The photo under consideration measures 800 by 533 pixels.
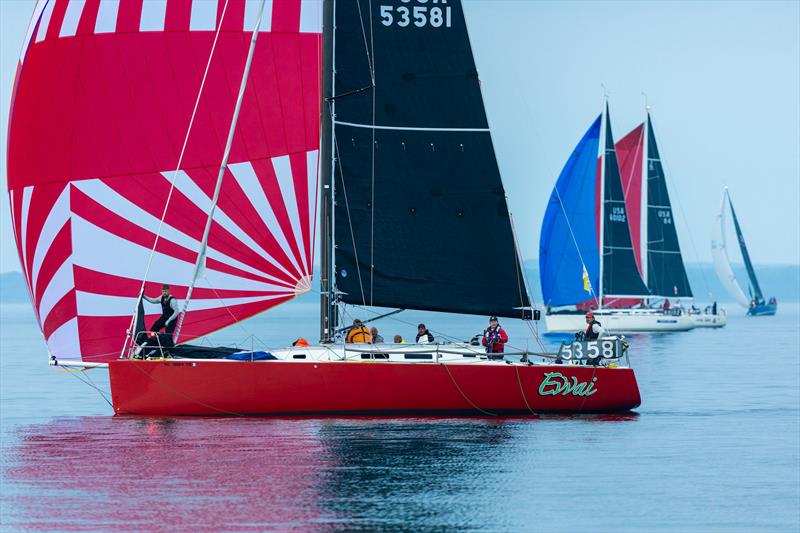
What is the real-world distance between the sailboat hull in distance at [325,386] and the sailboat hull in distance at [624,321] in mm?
34502

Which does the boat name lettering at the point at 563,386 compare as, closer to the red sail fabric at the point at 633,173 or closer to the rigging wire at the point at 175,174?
the rigging wire at the point at 175,174

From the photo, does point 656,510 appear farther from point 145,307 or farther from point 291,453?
point 145,307

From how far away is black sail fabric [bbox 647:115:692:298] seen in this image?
67.9 m

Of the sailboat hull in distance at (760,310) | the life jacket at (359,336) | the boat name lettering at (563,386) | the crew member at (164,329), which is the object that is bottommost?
the sailboat hull in distance at (760,310)

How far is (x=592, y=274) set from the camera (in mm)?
56688

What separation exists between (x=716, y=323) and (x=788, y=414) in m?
54.4

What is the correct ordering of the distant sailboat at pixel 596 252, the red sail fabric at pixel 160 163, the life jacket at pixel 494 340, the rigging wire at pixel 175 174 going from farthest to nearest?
the distant sailboat at pixel 596 252 → the red sail fabric at pixel 160 163 → the life jacket at pixel 494 340 → the rigging wire at pixel 175 174

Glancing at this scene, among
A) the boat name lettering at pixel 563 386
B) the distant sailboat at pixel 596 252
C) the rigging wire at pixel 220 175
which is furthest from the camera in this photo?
the distant sailboat at pixel 596 252

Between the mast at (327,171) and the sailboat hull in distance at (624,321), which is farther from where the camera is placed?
the sailboat hull in distance at (624,321)

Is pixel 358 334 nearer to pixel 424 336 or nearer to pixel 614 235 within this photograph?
pixel 424 336

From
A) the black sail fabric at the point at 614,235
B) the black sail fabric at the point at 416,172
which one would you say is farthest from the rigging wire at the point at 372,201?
the black sail fabric at the point at 614,235

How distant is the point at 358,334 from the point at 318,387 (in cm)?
129

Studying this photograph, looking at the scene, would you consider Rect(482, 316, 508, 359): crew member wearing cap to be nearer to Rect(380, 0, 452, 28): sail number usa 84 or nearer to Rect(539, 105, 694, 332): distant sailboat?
Rect(380, 0, 452, 28): sail number usa 84

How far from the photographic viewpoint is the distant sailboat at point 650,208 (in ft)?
222
